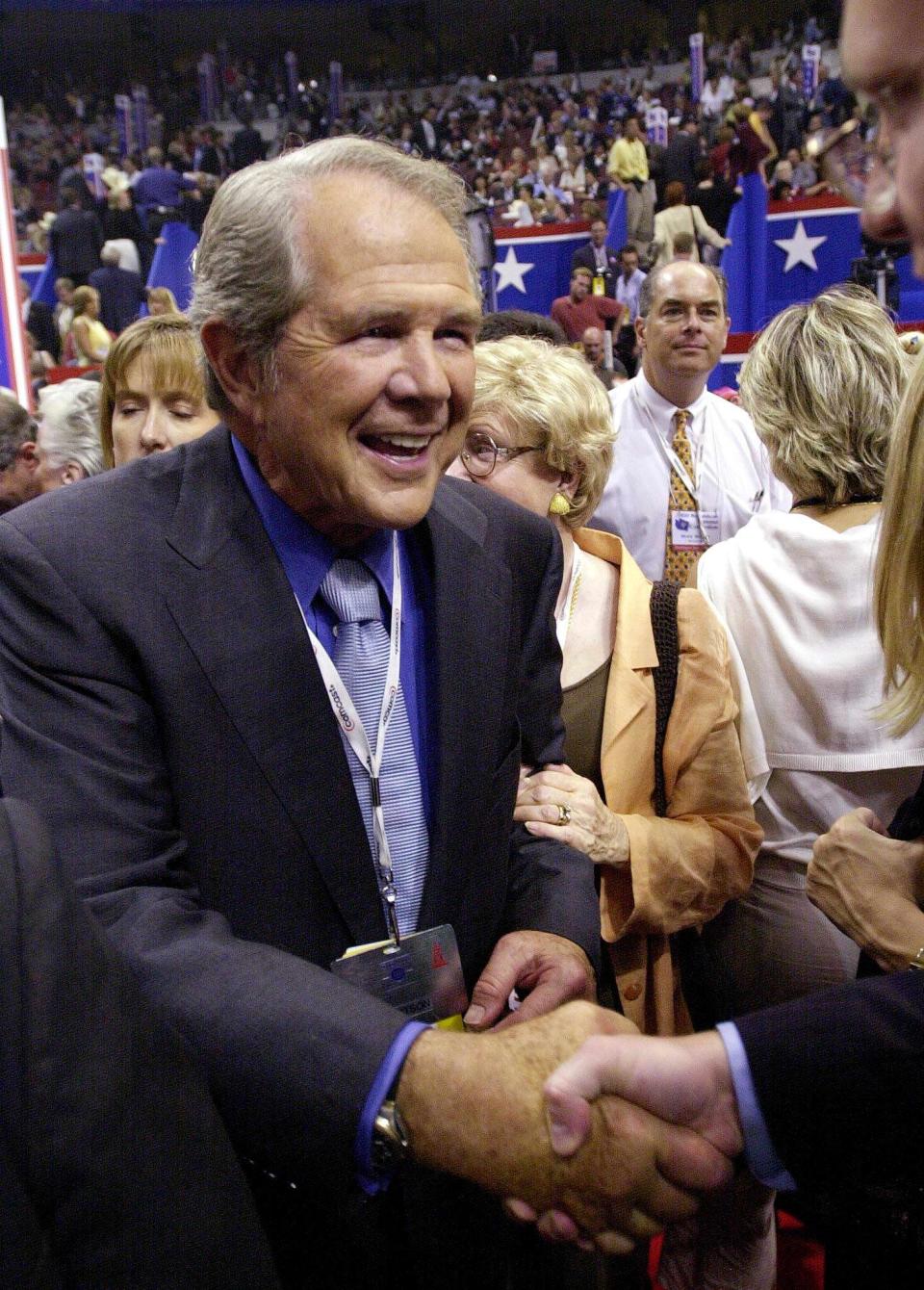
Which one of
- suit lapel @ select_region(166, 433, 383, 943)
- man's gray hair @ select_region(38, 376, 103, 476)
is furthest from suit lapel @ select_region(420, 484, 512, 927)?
man's gray hair @ select_region(38, 376, 103, 476)

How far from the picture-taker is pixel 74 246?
14.7m

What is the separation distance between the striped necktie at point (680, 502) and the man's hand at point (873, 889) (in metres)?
Answer: 2.48

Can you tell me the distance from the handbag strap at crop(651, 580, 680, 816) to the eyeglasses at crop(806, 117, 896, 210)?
947 mm

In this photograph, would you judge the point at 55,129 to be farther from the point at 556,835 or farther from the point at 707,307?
the point at 556,835

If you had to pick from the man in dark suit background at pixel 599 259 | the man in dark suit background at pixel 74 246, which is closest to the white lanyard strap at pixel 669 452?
the man in dark suit background at pixel 599 259

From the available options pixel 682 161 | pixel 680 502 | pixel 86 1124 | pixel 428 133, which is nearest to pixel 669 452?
pixel 680 502

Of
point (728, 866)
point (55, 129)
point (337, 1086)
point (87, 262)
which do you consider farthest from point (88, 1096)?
point (55, 129)

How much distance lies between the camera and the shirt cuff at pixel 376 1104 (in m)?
1.27

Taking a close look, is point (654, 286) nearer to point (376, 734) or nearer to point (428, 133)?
point (376, 734)

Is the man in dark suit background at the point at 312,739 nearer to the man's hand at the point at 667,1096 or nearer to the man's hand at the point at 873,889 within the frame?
the man's hand at the point at 667,1096

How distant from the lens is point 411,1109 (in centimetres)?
128

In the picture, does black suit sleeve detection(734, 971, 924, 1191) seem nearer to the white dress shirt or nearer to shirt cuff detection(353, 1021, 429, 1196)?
shirt cuff detection(353, 1021, 429, 1196)

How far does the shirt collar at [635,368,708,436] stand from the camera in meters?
4.66

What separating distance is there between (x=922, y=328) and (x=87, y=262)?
10.4 meters
